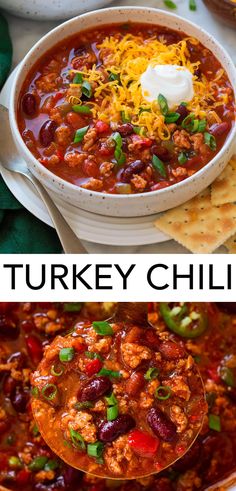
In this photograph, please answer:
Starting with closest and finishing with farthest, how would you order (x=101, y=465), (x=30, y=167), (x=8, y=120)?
(x=101, y=465) → (x=30, y=167) → (x=8, y=120)

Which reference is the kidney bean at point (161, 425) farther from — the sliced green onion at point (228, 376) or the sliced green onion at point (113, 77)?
the sliced green onion at point (113, 77)

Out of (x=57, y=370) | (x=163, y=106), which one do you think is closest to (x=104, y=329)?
(x=57, y=370)

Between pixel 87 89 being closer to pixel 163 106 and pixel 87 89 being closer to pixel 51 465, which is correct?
pixel 163 106

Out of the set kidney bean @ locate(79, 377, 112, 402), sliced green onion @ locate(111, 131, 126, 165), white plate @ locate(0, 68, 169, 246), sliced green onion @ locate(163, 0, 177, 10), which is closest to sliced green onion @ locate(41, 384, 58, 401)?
kidney bean @ locate(79, 377, 112, 402)

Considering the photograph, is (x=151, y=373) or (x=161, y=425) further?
(x=151, y=373)

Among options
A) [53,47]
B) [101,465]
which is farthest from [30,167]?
[101,465]

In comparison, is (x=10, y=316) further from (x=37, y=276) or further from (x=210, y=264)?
(x=210, y=264)
